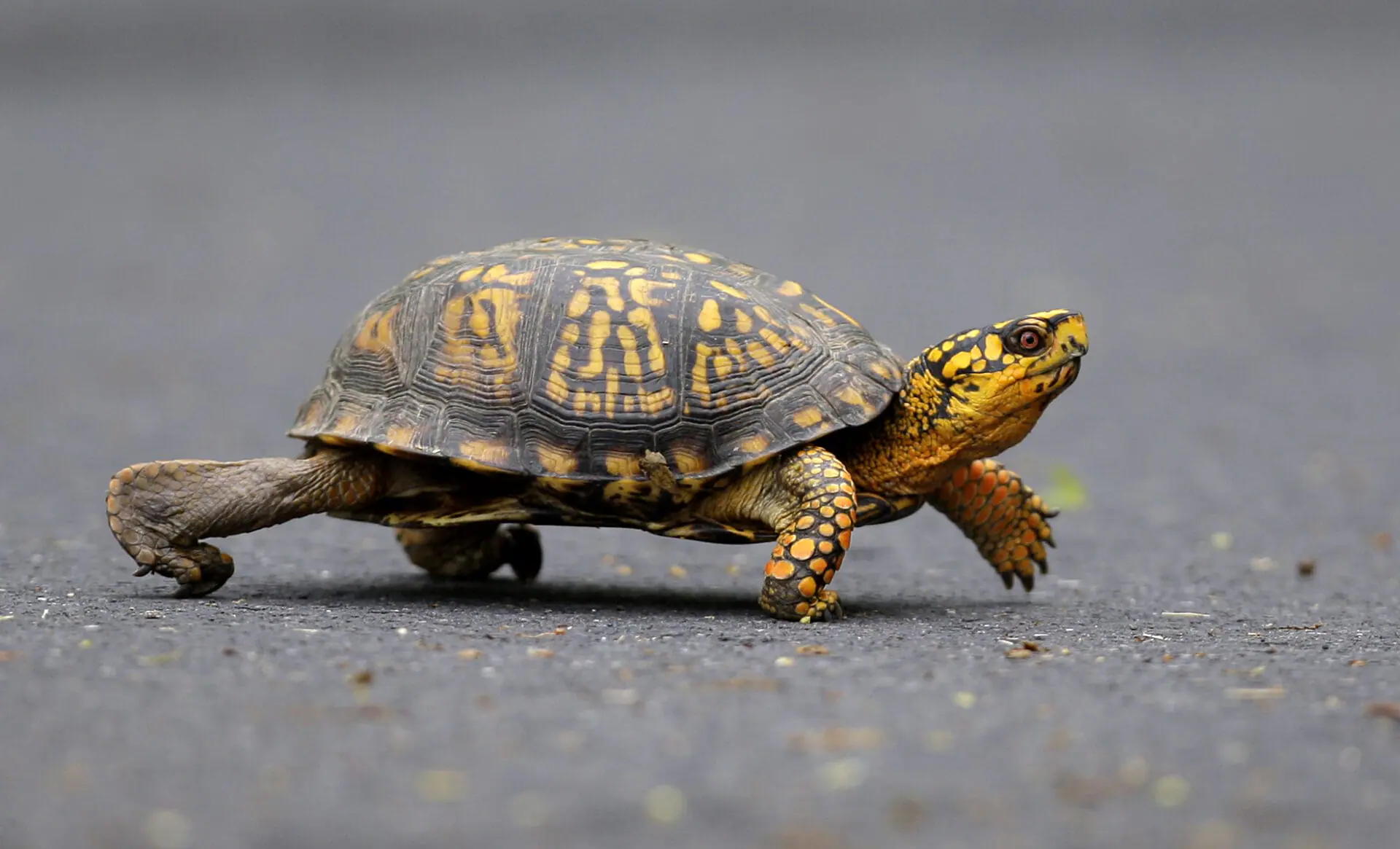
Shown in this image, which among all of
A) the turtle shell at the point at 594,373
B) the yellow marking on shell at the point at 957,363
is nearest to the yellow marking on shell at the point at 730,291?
the turtle shell at the point at 594,373

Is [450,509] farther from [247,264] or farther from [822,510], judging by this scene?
[247,264]

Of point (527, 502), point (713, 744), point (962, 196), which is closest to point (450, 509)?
point (527, 502)

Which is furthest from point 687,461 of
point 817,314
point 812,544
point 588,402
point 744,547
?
point 744,547

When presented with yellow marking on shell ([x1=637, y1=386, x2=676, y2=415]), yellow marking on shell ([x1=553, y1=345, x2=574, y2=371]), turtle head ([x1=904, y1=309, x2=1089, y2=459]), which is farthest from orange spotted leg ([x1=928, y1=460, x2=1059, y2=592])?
yellow marking on shell ([x1=553, y1=345, x2=574, y2=371])

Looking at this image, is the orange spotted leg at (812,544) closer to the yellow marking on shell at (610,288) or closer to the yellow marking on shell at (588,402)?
the yellow marking on shell at (588,402)

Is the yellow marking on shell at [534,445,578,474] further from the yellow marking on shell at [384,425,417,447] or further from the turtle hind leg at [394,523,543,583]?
the turtle hind leg at [394,523,543,583]

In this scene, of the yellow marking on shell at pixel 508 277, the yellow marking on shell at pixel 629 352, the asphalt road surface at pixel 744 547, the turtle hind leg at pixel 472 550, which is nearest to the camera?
the asphalt road surface at pixel 744 547
